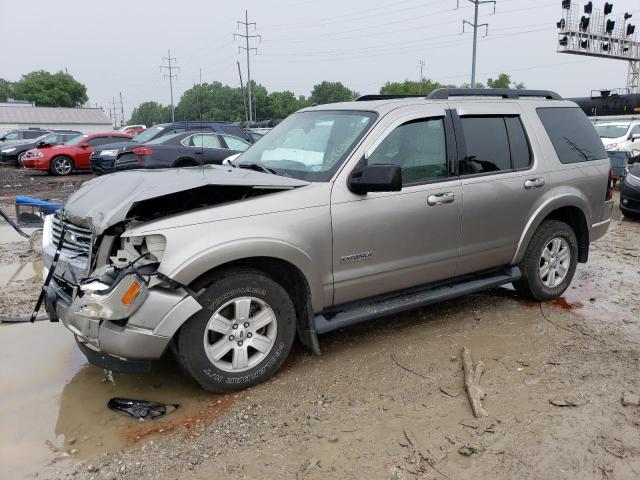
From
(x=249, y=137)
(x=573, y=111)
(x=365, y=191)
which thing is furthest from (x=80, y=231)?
(x=249, y=137)

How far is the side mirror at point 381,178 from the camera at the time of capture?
3.63 m

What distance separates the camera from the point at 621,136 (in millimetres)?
16984

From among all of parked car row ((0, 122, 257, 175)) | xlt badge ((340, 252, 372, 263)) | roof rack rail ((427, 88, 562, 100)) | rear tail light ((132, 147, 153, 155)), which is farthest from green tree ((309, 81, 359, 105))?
xlt badge ((340, 252, 372, 263))

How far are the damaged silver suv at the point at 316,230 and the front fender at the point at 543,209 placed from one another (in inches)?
0.6

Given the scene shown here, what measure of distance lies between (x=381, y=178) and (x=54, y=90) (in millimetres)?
98637

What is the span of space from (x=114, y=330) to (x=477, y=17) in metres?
38.0

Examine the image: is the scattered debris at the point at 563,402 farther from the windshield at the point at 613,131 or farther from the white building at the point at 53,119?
the white building at the point at 53,119

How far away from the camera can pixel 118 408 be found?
3.45 m

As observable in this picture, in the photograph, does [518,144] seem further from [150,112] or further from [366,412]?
[150,112]

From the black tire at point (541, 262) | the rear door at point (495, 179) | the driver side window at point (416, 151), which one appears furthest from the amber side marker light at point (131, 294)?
the black tire at point (541, 262)

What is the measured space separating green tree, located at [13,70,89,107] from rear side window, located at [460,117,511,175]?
97039mm

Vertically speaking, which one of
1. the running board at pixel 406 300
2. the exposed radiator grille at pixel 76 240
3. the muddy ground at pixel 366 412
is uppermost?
the exposed radiator grille at pixel 76 240

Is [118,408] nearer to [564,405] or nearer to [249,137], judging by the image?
[564,405]

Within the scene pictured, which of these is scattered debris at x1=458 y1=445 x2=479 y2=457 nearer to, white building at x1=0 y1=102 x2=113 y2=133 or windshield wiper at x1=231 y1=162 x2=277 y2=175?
windshield wiper at x1=231 y1=162 x2=277 y2=175
